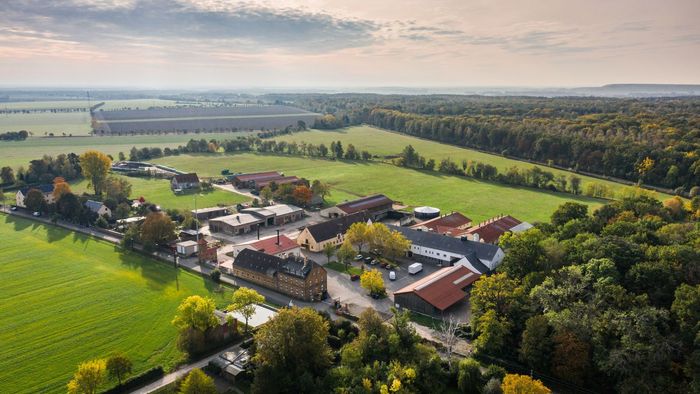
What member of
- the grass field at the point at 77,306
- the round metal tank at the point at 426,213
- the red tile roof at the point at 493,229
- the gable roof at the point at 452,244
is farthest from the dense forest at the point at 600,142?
the grass field at the point at 77,306

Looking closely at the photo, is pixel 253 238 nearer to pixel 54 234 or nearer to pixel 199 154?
pixel 54 234

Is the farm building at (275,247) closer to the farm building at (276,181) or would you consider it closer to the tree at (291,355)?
the tree at (291,355)

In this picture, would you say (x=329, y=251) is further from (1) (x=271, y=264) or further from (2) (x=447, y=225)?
(2) (x=447, y=225)

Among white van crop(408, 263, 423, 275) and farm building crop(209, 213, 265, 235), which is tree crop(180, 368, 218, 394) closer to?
white van crop(408, 263, 423, 275)

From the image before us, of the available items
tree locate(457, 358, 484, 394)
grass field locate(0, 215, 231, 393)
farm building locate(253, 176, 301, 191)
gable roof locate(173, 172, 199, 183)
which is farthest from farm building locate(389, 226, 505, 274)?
gable roof locate(173, 172, 199, 183)

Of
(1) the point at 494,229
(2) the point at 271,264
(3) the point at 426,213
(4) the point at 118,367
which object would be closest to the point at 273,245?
(2) the point at 271,264

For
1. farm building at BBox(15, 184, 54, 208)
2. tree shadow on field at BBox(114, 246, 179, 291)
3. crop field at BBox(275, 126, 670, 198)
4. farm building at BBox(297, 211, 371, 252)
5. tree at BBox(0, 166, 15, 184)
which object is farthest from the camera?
crop field at BBox(275, 126, 670, 198)
